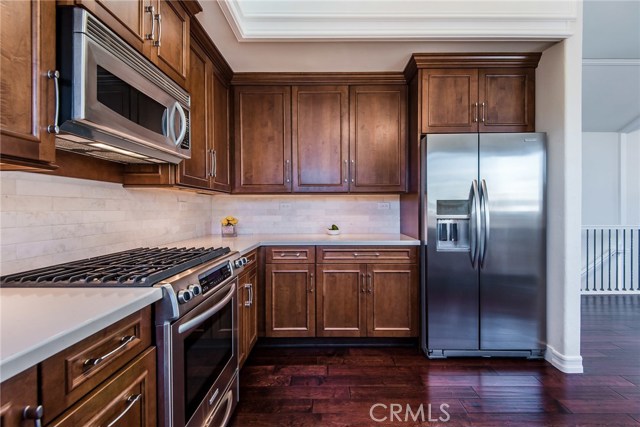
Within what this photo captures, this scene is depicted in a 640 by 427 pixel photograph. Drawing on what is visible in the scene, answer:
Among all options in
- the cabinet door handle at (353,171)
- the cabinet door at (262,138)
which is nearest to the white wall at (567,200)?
the cabinet door handle at (353,171)

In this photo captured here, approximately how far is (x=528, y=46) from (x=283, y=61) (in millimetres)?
1999

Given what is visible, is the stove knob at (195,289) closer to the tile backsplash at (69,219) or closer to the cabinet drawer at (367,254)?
the tile backsplash at (69,219)

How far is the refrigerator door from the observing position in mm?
2521

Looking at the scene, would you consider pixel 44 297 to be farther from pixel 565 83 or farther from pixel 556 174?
pixel 565 83

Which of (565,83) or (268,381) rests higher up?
(565,83)

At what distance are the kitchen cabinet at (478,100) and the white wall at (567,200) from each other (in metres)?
0.25

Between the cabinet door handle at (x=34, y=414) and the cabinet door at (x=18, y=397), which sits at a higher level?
the cabinet door at (x=18, y=397)

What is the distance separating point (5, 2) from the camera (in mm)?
897

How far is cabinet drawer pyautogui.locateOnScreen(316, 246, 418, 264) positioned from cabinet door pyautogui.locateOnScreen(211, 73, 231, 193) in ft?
3.45

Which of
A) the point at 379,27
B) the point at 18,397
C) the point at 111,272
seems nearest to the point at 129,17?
the point at 111,272

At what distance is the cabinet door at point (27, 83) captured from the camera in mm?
899

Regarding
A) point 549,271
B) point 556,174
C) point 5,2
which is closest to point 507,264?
point 549,271

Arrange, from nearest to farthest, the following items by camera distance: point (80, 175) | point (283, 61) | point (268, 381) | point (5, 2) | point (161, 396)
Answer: point (5, 2) < point (161, 396) < point (80, 175) < point (268, 381) < point (283, 61)

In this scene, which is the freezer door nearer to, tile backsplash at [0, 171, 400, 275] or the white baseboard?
the white baseboard
